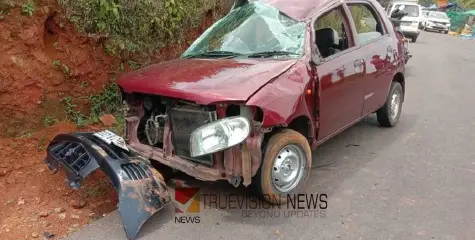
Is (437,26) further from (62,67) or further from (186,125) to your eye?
(186,125)

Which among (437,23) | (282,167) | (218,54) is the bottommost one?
(437,23)

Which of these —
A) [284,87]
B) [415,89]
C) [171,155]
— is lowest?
[415,89]

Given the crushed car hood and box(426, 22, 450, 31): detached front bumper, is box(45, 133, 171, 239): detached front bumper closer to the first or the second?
the crushed car hood

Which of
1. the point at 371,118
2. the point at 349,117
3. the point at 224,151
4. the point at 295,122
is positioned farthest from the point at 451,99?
the point at 224,151

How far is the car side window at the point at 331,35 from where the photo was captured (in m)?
4.64

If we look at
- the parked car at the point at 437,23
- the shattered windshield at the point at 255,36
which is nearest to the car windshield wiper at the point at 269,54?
the shattered windshield at the point at 255,36

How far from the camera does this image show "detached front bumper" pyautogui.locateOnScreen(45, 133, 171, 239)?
3393 millimetres

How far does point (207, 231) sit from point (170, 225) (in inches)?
13.3

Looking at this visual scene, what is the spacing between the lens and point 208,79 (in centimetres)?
365

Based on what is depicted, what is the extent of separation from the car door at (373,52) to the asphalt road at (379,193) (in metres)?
0.64

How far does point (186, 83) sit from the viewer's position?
11.9 ft

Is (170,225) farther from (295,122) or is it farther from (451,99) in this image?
(451,99)

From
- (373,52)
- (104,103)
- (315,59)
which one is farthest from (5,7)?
(373,52)

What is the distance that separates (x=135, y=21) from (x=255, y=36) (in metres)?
2.32
